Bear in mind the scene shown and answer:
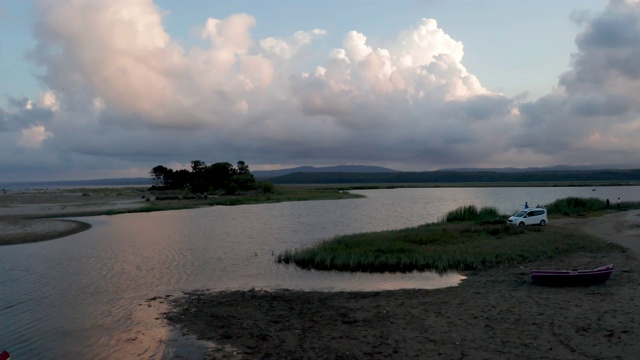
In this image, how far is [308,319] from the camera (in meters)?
16.3

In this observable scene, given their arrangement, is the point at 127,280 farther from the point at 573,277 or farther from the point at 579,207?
the point at 579,207

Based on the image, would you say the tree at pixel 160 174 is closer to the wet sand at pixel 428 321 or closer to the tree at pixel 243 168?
the tree at pixel 243 168

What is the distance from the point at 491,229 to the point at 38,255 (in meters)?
33.2

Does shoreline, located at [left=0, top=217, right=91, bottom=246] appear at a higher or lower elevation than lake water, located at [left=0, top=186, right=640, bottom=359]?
higher

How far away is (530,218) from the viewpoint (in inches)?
1635

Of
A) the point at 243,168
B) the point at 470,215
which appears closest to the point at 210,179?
the point at 243,168

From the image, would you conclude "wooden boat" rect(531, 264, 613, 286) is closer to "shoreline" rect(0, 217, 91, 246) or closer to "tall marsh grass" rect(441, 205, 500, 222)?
"tall marsh grass" rect(441, 205, 500, 222)

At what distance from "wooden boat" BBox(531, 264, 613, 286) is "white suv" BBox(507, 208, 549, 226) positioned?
70.8 feet

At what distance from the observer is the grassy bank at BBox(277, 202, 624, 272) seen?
26125 millimetres

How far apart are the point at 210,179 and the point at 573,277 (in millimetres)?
119433

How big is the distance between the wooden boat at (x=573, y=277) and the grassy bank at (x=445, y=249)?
17.4ft

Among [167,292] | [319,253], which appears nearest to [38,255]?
[167,292]

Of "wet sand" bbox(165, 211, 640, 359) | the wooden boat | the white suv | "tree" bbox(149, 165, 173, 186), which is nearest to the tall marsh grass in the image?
the white suv

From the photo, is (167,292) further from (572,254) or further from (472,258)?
(572,254)
